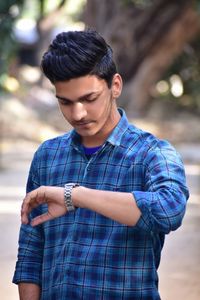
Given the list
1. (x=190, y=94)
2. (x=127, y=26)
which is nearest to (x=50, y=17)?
(x=190, y=94)

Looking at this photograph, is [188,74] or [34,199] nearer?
[34,199]

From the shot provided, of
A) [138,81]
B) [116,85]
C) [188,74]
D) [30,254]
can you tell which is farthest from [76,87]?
[188,74]

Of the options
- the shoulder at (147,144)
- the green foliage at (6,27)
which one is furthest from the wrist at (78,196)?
the green foliage at (6,27)

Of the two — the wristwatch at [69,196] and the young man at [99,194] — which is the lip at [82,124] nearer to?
the young man at [99,194]

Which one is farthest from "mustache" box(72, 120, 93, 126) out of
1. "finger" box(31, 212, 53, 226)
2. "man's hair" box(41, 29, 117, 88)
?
"finger" box(31, 212, 53, 226)

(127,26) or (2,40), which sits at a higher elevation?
(127,26)

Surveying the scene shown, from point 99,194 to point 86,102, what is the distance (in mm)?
272

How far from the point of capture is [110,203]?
1.96 m

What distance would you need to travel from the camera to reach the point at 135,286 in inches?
83.3

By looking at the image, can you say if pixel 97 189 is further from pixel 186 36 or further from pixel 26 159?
pixel 186 36

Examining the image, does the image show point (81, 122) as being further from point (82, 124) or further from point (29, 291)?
point (29, 291)

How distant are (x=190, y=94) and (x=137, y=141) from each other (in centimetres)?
1806

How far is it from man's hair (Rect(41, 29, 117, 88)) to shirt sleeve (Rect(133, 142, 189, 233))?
0.28m

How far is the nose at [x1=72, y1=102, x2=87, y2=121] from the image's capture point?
2.08m
